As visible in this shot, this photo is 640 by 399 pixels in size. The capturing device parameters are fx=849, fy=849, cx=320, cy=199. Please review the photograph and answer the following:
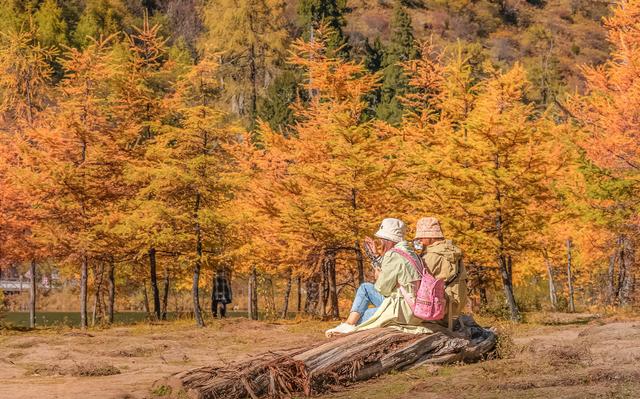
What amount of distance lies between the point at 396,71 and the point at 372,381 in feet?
173

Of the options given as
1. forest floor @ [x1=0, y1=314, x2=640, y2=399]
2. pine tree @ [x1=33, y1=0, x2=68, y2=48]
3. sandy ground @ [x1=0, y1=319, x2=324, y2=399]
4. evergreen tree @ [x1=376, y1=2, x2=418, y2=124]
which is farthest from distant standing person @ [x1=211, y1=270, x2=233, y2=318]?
pine tree @ [x1=33, y1=0, x2=68, y2=48]

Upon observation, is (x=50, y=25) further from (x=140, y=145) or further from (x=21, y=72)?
(x=140, y=145)

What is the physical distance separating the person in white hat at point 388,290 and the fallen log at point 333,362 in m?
0.20

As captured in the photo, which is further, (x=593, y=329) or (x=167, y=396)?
(x=593, y=329)

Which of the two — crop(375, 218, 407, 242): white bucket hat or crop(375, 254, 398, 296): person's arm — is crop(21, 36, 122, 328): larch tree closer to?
crop(375, 218, 407, 242): white bucket hat

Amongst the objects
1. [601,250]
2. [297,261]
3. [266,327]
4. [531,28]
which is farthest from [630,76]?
[531,28]

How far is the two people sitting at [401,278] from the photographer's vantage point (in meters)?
9.79

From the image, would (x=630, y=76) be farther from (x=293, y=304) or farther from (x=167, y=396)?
(x=293, y=304)

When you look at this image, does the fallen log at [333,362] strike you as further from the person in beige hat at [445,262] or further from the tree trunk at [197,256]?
the tree trunk at [197,256]

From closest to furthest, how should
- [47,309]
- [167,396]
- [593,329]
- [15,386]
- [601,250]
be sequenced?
[167,396]
[15,386]
[593,329]
[601,250]
[47,309]

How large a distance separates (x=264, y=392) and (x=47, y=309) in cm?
4666

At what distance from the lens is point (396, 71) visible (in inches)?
2393

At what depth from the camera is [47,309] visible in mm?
52094

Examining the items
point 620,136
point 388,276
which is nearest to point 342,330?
point 388,276
